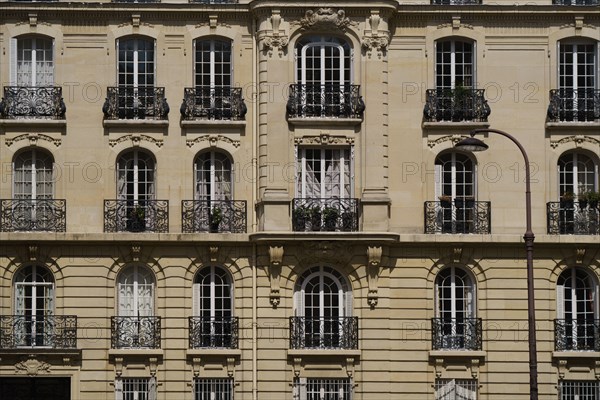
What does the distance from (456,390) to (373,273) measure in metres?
3.97

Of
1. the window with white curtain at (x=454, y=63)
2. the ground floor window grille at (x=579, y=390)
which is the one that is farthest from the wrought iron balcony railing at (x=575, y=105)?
the ground floor window grille at (x=579, y=390)

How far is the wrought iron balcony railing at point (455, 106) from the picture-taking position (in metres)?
41.8

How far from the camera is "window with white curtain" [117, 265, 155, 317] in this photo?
41.5 metres

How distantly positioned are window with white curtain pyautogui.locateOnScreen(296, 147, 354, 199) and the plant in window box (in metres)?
4.47

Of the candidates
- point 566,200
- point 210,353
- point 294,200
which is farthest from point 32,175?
point 566,200

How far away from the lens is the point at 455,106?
41.8 meters

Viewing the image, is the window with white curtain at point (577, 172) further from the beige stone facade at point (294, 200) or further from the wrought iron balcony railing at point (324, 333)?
the wrought iron balcony railing at point (324, 333)

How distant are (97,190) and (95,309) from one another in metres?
3.32

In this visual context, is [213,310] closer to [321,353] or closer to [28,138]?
[321,353]

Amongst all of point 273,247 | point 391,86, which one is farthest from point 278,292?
point 391,86

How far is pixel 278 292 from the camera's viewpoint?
41.1 metres

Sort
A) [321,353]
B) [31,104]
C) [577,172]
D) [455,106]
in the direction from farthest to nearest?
1. [577,172]
2. [455,106]
3. [31,104]
4. [321,353]

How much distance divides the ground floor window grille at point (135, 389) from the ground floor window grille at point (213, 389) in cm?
122

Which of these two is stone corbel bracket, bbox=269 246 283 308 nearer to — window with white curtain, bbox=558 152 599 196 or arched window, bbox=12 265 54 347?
arched window, bbox=12 265 54 347
